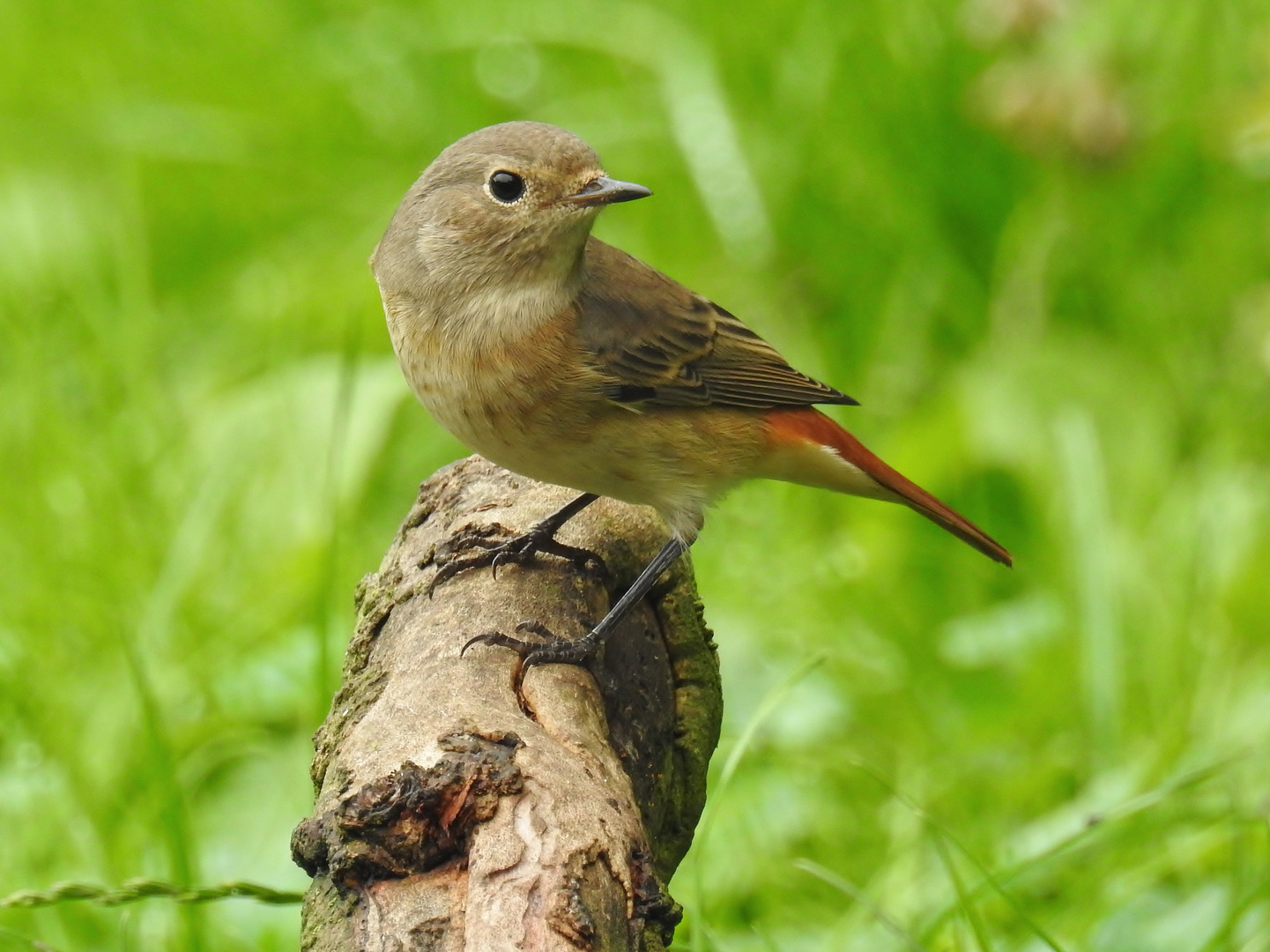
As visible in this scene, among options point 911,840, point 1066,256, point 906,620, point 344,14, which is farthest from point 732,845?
point 344,14

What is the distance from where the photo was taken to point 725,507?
5344 millimetres

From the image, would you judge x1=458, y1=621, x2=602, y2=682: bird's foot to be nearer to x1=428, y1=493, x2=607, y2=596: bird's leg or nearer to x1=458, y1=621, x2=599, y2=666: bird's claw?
x1=458, y1=621, x2=599, y2=666: bird's claw

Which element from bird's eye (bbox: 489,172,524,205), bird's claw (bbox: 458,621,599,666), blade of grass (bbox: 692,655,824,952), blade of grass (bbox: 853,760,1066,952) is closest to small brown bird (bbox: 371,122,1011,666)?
bird's eye (bbox: 489,172,524,205)

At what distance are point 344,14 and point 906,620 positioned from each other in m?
4.44

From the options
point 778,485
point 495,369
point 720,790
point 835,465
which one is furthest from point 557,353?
point 778,485

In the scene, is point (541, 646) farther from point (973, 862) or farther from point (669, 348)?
point (669, 348)

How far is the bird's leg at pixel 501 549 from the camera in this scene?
295cm

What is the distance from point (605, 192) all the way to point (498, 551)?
81cm

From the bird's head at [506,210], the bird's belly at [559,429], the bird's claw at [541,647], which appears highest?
the bird's head at [506,210]

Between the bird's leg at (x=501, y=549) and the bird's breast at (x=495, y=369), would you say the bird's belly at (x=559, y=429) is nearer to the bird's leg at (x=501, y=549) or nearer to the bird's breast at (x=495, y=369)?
the bird's breast at (x=495, y=369)

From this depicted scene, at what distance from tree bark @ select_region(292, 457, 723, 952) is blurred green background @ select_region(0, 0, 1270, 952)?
246 mm

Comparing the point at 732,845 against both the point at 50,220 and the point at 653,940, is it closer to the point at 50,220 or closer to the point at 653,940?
the point at 653,940

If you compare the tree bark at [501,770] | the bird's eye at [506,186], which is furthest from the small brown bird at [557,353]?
the tree bark at [501,770]

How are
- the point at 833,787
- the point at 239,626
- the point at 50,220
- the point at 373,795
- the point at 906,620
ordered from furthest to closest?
the point at 50,220
the point at 906,620
the point at 239,626
the point at 833,787
the point at 373,795
